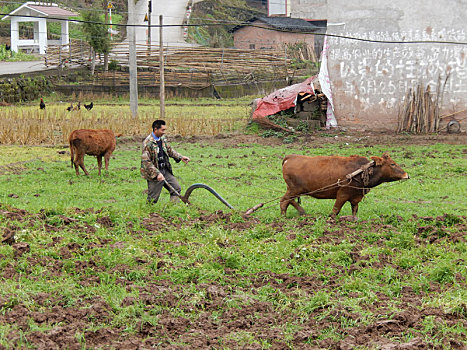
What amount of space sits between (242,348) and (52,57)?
127 ft

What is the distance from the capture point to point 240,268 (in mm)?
8008

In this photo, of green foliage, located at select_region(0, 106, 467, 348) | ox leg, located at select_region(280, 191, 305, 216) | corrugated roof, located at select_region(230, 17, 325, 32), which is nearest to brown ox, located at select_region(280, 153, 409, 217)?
ox leg, located at select_region(280, 191, 305, 216)

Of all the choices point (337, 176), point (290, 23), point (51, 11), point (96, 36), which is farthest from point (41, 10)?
point (337, 176)

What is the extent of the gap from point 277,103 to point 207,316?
55.8 feet

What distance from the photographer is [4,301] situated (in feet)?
21.7

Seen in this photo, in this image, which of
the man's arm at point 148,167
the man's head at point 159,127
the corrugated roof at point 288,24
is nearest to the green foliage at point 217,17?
the corrugated roof at point 288,24

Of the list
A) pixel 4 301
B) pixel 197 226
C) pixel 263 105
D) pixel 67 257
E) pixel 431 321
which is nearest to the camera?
pixel 431 321

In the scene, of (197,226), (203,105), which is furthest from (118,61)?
(197,226)

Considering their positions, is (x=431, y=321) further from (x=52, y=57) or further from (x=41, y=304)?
(x=52, y=57)

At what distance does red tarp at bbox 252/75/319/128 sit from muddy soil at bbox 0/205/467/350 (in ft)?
48.1

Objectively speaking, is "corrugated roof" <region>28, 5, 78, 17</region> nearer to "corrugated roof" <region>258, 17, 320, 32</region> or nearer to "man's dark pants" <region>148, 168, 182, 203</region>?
"corrugated roof" <region>258, 17, 320, 32</region>

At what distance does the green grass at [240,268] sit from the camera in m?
6.23

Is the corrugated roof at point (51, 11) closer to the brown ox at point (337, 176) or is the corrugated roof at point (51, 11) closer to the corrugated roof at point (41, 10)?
the corrugated roof at point (41, 10)

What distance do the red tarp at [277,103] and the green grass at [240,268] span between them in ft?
32.6
